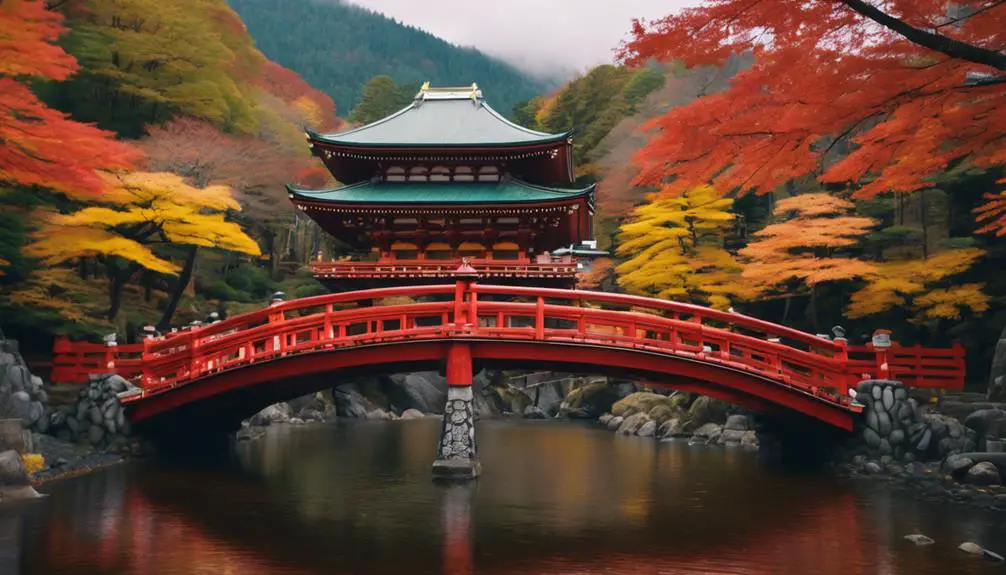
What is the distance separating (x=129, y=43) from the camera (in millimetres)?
32188

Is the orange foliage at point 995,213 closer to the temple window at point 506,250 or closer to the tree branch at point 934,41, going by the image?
the tree branch at point 934,41

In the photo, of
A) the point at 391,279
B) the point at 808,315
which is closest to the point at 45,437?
the point at 391,279

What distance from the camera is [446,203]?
1041 inches

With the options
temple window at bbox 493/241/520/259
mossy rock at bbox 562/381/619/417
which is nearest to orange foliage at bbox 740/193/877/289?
temple window at bbox 493/241/520/259

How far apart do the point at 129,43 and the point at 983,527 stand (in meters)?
32.9

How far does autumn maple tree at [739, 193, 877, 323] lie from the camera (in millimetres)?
23919

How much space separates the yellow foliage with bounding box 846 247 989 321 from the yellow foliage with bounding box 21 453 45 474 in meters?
21.1

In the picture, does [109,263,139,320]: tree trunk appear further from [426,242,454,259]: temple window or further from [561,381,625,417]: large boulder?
[561,381,625,417]: large boulder

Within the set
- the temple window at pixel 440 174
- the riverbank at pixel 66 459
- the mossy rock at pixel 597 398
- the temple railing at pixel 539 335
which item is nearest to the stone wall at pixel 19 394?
the riverbank at pixel 66 459

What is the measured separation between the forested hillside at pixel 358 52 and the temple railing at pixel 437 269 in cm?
7898

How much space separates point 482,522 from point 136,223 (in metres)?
17.4

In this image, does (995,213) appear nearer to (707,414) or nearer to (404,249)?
(707,414)

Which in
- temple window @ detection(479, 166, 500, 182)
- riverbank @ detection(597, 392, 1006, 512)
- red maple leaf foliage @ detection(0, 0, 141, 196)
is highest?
temple window @ detection(479, 166, 500, 182)

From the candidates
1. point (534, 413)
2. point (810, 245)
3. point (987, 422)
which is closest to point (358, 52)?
point (534, 413)
